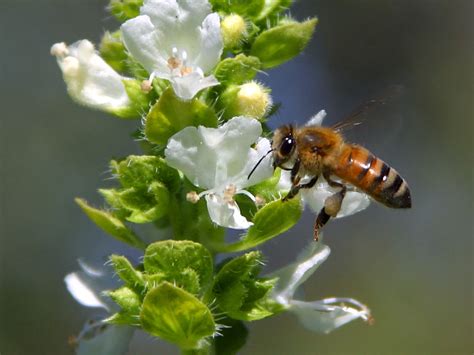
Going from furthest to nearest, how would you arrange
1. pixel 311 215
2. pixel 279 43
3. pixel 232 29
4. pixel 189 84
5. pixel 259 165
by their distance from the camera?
pixel 311 215, pixel 279 43, pixel 232 29, pixel 259 165, pixel 189 84

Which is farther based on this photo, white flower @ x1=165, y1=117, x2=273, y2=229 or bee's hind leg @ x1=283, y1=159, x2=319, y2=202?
bee's hind leg @ x1=283, y1=159, x2=319, y2=202

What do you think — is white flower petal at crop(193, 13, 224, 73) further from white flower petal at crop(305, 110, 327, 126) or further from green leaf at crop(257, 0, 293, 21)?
Result: white flower petal at crop(305, 110, 327, 126)

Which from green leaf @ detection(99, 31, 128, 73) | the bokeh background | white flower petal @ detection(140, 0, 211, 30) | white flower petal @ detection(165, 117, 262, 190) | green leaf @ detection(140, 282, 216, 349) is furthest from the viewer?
the bokeh background

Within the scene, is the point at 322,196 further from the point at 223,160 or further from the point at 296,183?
the point at 223,160

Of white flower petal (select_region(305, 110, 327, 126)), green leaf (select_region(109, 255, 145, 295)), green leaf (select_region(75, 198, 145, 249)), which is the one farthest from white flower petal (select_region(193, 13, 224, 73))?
green leaf (select_region(109, 255, 145, 295))

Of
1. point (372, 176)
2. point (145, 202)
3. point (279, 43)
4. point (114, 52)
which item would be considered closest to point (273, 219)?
point (145, 202)

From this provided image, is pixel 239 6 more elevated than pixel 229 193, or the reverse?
pixel 239 6

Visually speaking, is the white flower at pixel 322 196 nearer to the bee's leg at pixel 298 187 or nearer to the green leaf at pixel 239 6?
the bee's leg at pixel 298 187
